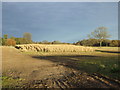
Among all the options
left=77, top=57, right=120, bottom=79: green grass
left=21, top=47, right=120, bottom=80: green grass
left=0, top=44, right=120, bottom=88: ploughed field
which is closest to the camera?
left=0, top=44, right=120, bottom=88: ploughed field

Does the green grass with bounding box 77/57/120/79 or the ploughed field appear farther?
the green grass with bounding box 77/57/120/79

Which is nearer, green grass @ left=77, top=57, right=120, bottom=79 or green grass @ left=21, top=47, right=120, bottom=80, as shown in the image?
green grass @ left=77, top=57, right=120, bottom=79

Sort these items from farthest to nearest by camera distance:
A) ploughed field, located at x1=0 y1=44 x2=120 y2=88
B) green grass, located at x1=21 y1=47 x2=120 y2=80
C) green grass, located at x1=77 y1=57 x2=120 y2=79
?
green grass, located at x1=21 y1=47 x2=120 y2=80
green grass, located at x1=77 y1=57 x2=120 y2=79
ploughed field, located at x1=0 y1=44 x2=120 y2=88

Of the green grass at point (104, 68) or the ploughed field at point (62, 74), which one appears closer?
the ploughed field at point (62, 74)

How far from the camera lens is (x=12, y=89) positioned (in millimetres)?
2199

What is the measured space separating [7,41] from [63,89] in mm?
46162

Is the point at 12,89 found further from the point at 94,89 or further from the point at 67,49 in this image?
the point at 67,49

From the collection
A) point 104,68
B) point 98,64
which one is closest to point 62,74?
point 104,68

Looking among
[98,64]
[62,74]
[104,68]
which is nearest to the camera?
[62,74]

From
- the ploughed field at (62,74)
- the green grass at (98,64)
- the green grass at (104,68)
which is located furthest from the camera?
the green grass at (98,64)

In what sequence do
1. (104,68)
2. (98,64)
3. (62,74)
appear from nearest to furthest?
(62,74), (104,68), (98,64)

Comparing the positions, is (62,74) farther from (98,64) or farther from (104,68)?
(98,64)

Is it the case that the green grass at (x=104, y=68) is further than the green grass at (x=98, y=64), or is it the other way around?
the green grass at (x=98, y=64)

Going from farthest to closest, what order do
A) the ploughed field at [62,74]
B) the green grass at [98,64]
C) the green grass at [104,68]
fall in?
the green grass at [98,64], the green grass at [104,68], the ploughed field at [62,74]
